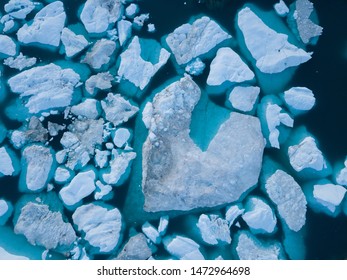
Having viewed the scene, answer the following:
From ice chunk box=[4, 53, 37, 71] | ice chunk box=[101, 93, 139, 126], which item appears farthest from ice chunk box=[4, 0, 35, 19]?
ice chunk box=[101, 93, 139, 126]

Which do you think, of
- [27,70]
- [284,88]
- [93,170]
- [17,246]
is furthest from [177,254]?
[27,70]

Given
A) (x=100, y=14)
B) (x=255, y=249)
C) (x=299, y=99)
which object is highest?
(x=100, y=14)

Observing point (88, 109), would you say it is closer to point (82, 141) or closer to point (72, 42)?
point (82, 141)

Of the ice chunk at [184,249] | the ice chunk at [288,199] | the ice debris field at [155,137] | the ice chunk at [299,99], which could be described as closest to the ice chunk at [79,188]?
the ice debris field at [155,137]

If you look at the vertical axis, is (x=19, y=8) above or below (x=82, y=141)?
above

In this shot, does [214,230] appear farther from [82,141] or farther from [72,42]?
[72,42]

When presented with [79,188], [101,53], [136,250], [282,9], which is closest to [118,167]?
[79,188]

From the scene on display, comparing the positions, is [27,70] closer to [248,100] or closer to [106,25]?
[106,25]
